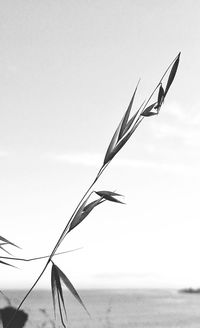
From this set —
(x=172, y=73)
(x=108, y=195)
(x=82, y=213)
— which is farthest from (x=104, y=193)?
(x=172, y=73)

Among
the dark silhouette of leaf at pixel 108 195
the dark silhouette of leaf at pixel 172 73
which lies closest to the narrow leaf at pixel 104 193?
the dark silhouette of leaf at pixel 108 195

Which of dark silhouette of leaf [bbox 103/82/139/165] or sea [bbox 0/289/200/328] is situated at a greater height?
dark silhouette of leaf [bbox 103/82/139/165]

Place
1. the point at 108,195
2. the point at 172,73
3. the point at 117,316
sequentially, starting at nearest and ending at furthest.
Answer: the point at 172,73 < the point at 108,195 < the point at 117,316

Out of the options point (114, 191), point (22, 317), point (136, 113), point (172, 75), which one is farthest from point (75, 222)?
point (22, 317)

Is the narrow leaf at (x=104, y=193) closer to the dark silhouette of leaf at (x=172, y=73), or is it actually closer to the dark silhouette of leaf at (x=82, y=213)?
the dark silhouette of leaf at (x=82, y=213)

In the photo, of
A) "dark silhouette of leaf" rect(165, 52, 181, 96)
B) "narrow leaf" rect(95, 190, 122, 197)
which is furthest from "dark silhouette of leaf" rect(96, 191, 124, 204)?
"dark silhouette of leaf" rect(165, 52, 181, 96)

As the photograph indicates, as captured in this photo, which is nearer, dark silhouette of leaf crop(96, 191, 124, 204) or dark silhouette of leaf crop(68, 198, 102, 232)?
dark silhouette of leaf crop(68, 198, 102, 232)

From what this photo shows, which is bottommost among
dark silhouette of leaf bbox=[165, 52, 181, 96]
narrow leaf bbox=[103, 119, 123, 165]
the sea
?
the sea

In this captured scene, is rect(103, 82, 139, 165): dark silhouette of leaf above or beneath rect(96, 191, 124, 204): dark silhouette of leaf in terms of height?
above

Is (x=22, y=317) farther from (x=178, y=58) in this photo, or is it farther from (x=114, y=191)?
(x=178, y=58)

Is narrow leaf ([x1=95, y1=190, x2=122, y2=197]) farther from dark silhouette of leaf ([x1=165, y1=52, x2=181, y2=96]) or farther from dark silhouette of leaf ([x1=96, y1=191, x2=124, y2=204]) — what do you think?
dark silhouette of leaf ([x1=165, y1=52, x2=181, y2=96])

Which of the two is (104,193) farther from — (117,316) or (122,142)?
(117,316)

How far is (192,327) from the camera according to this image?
4059cm

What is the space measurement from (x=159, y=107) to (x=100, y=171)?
36cm
